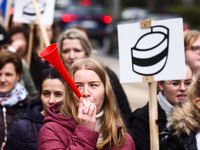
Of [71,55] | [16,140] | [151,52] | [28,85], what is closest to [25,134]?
[16,140]

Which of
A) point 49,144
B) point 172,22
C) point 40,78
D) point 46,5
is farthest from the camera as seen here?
point 46,5

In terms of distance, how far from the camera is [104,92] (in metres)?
2.95

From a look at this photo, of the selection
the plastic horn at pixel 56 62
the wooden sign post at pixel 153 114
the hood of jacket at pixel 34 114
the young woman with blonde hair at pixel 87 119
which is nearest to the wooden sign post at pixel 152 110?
the wooden sign post at pixel 153 114

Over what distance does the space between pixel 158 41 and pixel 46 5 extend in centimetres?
283

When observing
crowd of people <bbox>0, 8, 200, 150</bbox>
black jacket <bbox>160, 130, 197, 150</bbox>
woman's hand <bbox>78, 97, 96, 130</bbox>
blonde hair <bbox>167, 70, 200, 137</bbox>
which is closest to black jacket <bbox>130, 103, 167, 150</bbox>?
crowd of people <bbox>0, 8, 200, 150</bbox>

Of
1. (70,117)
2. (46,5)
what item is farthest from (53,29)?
(70,117)

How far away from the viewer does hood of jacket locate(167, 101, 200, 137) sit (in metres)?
3.02

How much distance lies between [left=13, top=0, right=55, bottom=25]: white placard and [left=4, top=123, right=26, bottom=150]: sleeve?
2.57 metres

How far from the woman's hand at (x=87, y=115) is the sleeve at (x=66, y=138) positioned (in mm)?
30

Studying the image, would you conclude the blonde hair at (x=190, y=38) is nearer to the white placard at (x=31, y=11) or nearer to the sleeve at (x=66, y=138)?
the white placard at (x=31, y=11)

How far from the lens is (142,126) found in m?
3.63

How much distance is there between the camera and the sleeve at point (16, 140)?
3328 mm

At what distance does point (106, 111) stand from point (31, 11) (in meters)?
3.36

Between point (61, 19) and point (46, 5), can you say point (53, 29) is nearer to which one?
point (46, 5)
